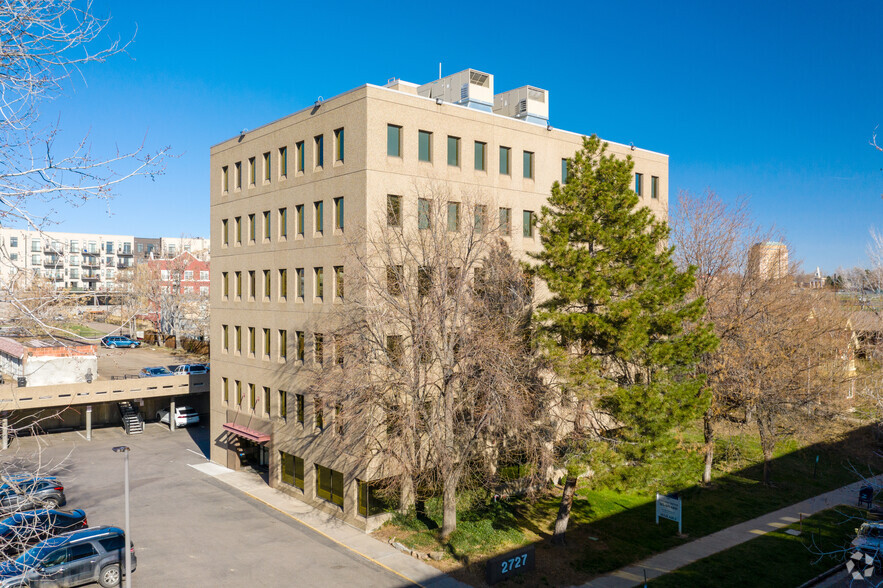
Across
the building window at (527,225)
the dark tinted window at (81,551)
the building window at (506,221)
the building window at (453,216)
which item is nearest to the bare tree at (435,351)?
the building window at (453,216)

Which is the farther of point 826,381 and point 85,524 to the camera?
point 826,381

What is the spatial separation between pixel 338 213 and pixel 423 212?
4.86 m

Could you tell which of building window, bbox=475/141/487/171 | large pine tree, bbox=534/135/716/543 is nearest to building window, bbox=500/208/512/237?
building window, bbox=475/141/487/171

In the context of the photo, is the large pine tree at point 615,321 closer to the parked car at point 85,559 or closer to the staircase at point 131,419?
the parked car at point 85,559

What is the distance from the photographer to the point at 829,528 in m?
27.0

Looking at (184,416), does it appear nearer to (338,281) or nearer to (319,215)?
(319,215)

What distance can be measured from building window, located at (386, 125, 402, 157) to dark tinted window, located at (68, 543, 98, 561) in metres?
18.4

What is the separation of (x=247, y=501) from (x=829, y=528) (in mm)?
27155

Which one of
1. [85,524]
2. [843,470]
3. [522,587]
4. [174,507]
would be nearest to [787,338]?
[843,470]

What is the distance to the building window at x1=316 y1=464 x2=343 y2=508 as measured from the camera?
87.5 feet

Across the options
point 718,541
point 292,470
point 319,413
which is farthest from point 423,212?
point 718,541

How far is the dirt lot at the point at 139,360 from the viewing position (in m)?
51.1

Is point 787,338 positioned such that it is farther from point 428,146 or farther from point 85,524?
point 85,524

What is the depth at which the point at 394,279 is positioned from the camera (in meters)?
24.7
